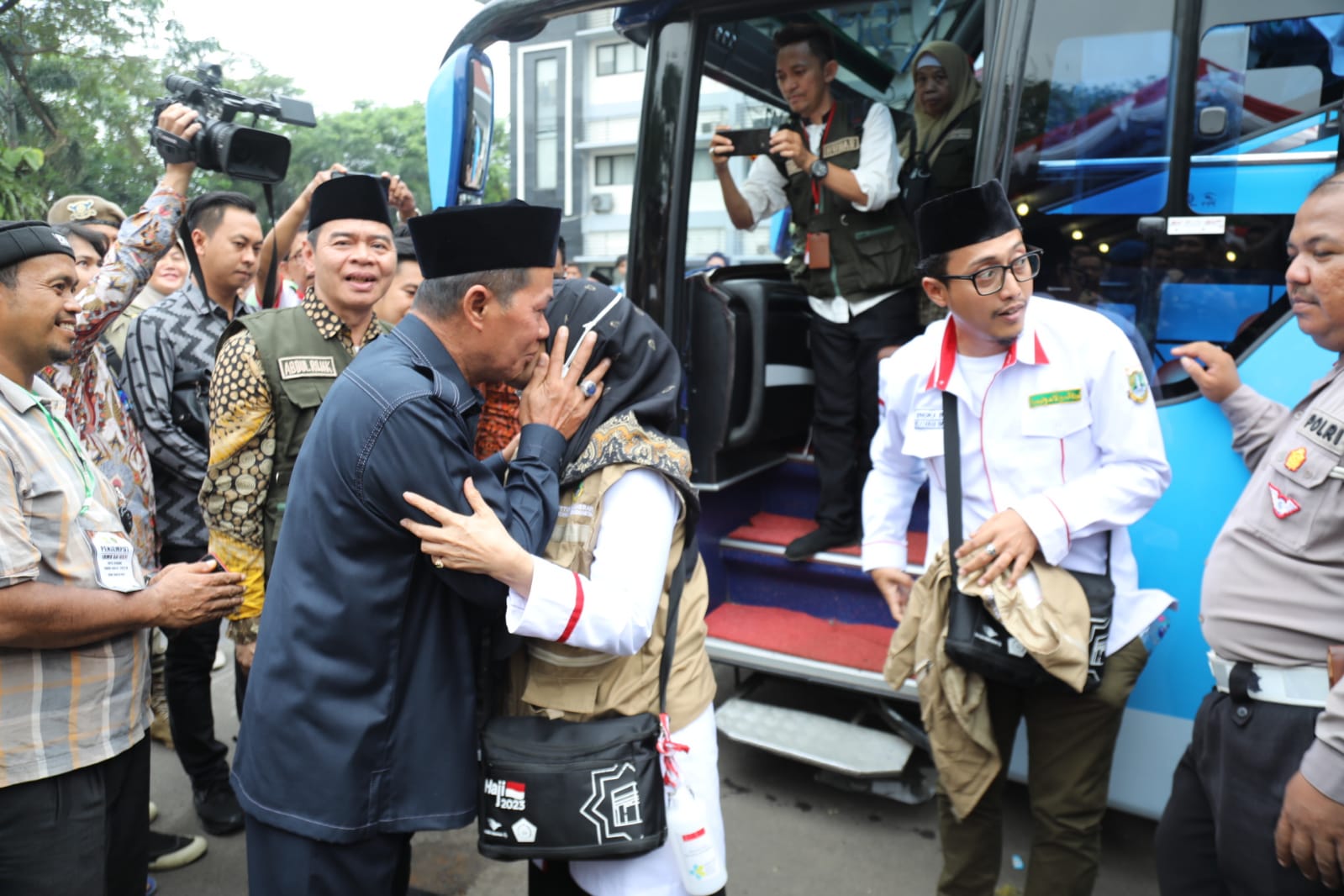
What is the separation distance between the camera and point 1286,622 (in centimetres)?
159

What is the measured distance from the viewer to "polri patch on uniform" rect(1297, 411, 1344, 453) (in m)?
1.53

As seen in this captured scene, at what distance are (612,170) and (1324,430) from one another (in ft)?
11.6

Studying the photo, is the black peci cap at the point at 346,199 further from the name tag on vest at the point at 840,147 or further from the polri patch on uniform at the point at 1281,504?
the polri patch on uniform at the point at 1281,504

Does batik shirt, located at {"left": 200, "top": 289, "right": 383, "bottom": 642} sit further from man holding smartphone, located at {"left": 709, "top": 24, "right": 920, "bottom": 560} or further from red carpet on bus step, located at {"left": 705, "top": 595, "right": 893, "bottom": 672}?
man holding smartphone, located at {"left": 709, "top": 24, "right": 920, "bottom": 560}

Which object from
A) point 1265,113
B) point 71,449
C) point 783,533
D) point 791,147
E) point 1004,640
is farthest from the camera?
point 783,533

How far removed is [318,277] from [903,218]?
2274 millimetres

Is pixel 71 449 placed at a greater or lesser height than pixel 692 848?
greater

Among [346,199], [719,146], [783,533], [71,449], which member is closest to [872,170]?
[719,146]

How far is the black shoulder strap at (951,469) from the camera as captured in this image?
2.16m

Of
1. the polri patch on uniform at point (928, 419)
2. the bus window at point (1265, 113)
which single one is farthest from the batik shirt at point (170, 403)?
the bus window at point (1265, 113)

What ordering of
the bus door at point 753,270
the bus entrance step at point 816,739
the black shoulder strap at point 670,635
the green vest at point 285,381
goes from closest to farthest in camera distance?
the black shoulder strap at point 670,635 < the green vest at point 285,381 < the bus entrance step at point 816,739 < the bus door at point 753,270

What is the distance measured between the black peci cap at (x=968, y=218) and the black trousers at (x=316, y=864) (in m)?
1.74

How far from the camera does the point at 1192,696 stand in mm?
2480

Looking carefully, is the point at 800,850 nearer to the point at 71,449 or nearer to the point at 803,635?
the point at 803,635
